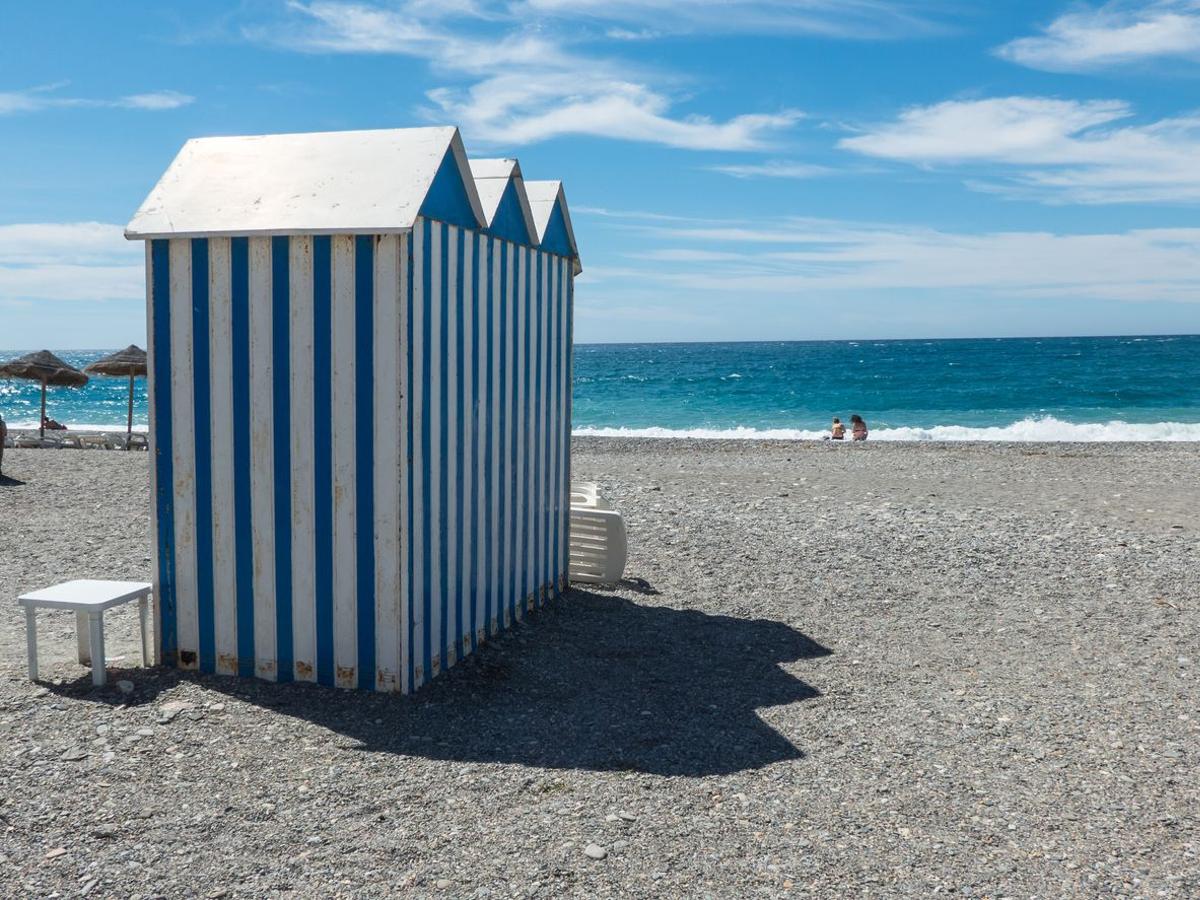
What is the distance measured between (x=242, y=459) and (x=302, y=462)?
35 centimetres

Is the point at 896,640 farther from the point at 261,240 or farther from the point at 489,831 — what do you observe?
the point at 261,240

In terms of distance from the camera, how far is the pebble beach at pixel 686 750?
12.2 ft

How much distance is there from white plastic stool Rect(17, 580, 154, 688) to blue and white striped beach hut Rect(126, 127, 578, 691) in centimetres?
14

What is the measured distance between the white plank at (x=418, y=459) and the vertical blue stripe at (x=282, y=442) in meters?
0.66

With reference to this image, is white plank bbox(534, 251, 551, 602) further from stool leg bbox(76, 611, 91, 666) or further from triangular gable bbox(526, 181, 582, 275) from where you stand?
stool leg bbox(76, 611, 91, 666)

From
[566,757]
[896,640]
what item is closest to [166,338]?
[566,757]

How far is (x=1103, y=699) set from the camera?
5680 millimetres

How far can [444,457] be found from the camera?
18.8 feet

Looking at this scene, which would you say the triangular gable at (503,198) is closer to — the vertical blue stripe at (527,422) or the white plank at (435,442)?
the vertical blue stripe at (527,422)

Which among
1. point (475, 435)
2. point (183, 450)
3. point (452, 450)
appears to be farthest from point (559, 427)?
point (183, 450)

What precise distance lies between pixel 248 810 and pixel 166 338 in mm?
2626

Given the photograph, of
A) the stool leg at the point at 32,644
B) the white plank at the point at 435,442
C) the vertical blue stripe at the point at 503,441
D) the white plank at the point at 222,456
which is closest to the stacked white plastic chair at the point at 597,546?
the vertical blue stripe at the point at 503,441

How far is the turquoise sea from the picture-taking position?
3625cm

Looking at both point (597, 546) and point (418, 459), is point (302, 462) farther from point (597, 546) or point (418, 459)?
point (597, 546)
